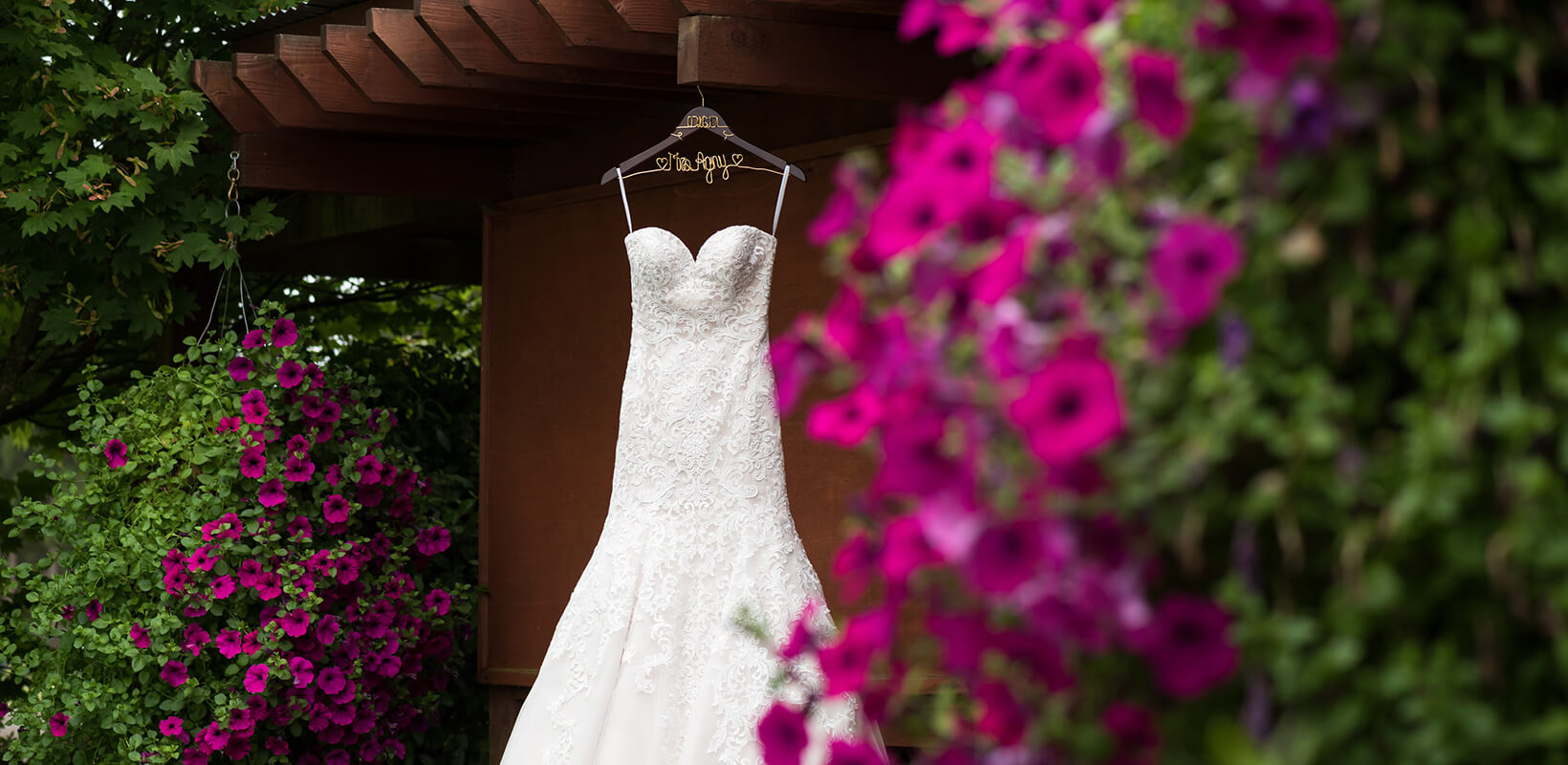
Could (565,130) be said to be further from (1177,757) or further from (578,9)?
(1177,757)

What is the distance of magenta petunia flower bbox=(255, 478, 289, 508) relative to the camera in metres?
4.52

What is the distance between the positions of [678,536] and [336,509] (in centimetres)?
157

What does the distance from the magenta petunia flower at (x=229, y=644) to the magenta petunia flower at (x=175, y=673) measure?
0.35 ft

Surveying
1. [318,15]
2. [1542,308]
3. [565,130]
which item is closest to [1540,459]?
[1542,308]

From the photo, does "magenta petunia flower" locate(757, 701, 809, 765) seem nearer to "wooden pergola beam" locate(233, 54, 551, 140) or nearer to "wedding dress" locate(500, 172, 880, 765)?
"wedding dress" locate(500, 172, 880, 765)

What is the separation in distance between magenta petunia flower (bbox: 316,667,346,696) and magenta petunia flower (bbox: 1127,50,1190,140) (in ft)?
13.2

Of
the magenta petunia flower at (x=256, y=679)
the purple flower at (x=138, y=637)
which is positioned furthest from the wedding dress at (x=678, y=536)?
the purple flower at (x=138, y=637)

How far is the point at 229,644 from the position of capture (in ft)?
14.4

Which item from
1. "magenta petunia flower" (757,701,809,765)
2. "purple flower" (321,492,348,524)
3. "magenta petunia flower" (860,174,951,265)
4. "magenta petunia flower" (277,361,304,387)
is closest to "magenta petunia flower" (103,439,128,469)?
"magenta petunia flower" (277,361,304,387)

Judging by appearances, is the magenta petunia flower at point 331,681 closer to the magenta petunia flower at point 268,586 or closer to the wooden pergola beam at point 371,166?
the magenta petunia flower at point 268,586

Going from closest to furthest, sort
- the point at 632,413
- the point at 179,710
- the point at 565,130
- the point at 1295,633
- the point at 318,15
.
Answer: the point at 1295,633 → the point at 632,413 → the point at 179,710 → the point at 565,130 → the point at 318,15

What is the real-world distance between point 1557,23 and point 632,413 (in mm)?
2785

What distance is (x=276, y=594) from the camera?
14.6ft

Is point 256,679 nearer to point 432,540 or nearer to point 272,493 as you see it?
point 272,493
